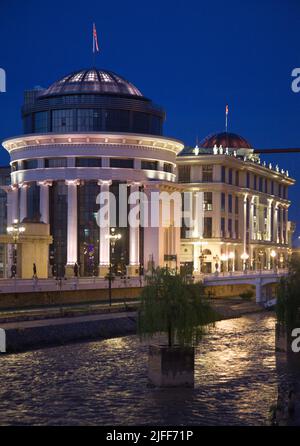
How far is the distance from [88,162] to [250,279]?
24.2 m

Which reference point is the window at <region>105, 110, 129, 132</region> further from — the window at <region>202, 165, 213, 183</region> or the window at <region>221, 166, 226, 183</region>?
the window at <region>221, 166, 226, 183</region>

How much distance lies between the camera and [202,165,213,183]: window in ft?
449

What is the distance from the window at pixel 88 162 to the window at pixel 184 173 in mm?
34073

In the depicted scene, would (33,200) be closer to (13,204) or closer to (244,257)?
(13,204)

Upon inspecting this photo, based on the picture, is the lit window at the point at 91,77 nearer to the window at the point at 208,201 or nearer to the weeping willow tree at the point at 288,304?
the window at the point at 208,201

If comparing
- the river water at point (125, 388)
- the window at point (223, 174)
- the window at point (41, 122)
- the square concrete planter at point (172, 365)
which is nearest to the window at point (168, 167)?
the window at point (41, 122)

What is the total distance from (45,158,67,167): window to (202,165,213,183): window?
36234 millimetres

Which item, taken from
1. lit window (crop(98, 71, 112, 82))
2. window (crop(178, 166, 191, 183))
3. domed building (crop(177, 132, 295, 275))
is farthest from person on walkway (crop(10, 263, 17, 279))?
window (crop(178, 166, 191, 183))

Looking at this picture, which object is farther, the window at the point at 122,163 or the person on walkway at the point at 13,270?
the window at the point at 122,163

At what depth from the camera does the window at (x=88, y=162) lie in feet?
347

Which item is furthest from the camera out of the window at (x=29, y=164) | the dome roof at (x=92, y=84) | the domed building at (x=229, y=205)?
the domed building at (x=229, y=205)

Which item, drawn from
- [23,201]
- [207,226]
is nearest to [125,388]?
[23,201]

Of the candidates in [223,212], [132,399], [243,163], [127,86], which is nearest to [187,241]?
[223,212]
